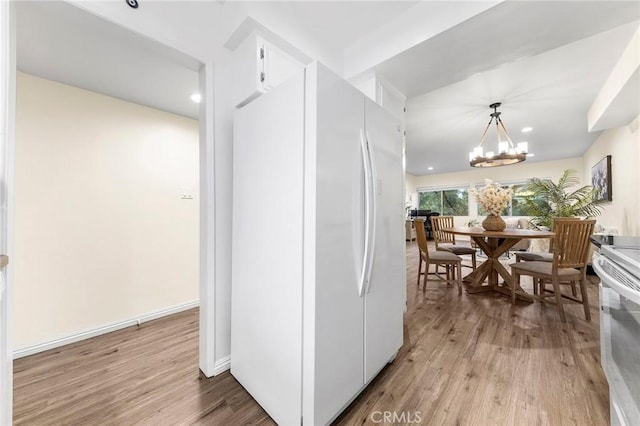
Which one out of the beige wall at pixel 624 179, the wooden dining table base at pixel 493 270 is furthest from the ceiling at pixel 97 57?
the beige wall at pixel 624 179

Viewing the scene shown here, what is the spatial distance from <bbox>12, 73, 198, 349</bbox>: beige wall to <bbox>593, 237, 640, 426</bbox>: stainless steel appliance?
3.35 meters

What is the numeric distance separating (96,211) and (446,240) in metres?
5.20

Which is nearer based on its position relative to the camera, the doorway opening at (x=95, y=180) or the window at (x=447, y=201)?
the doorway opening at (x=95, y=180)

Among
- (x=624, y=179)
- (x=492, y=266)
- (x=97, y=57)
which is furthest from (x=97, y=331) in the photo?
(x=624, y=179)

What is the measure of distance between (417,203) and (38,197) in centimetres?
1015

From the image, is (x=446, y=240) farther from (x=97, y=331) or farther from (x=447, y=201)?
(x=447, y=201)

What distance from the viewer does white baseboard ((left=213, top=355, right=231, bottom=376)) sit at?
1.66m

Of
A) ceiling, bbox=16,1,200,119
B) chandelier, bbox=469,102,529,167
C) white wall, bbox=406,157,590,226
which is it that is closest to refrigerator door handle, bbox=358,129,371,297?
ceiling, bbox=16,1,200,119

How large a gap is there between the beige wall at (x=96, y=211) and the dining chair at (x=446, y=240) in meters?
3.68

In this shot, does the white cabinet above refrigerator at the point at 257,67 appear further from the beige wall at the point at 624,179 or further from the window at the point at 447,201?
the window at the point at 447,201

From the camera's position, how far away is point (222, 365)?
1.69 m

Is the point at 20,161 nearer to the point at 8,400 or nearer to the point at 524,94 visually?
the point at 8,400

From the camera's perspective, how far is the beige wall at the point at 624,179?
3162 millimetres

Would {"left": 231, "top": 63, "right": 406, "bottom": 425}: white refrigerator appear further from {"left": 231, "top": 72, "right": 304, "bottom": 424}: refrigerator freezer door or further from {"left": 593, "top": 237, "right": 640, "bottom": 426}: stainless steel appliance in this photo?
{"left": 593, "top": 237, "right": 640, "bottom": 426}: stainless steel appliance
